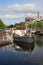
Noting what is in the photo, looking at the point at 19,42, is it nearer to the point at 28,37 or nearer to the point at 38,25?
the point at 28,37

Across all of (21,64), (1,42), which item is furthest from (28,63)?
(1,42)

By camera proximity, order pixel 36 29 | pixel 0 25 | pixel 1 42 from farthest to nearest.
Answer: pixel 36 29
pixel 0 25
pixel 1 42

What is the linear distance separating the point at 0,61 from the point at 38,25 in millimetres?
57846

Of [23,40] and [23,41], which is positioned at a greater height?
[23,40]

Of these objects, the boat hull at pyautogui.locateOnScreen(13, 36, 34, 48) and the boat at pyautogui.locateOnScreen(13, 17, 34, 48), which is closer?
the boat at pyautogui.locateOnScreen(13, 17, 34, 48)

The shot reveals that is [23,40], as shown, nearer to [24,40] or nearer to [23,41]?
[23,41]

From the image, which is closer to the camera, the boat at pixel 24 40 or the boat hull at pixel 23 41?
the boat at pixel 24 40

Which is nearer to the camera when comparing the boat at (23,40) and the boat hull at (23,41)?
the boat at (23,40)

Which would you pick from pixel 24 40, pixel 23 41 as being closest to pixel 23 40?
pixel 23 41

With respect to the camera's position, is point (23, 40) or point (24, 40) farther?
point (23, 40)

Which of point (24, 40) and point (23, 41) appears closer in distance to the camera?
point (24, 40)

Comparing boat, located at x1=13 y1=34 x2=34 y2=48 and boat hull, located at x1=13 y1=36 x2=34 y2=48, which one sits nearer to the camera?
boat, located at x1=13 y1=34 x2=34 y2=48

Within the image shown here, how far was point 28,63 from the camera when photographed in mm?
16609

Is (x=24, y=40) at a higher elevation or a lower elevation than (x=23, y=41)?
higher
